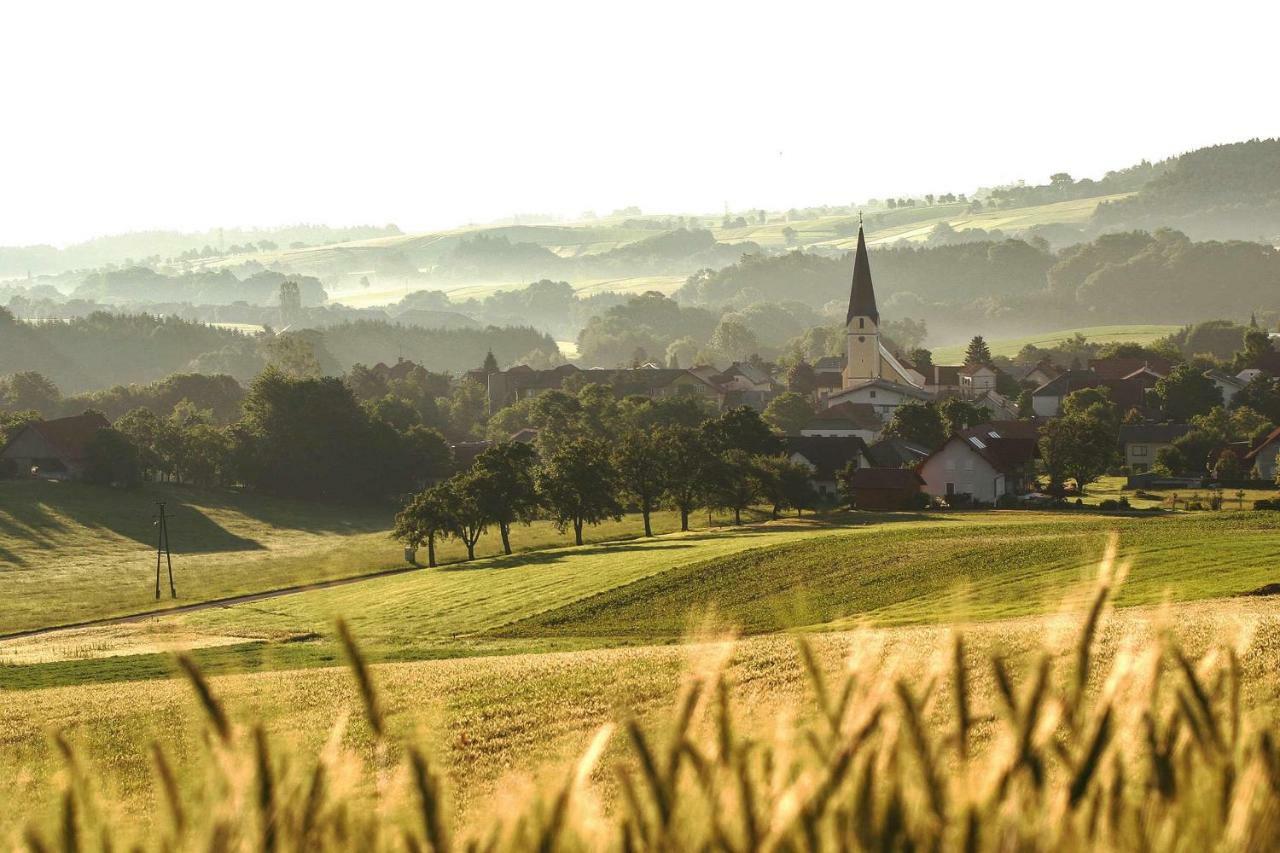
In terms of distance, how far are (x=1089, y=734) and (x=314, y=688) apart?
2474 cm

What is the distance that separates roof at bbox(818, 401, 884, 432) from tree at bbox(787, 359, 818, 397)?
120ft

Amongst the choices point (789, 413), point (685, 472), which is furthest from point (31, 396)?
point (685, 472)

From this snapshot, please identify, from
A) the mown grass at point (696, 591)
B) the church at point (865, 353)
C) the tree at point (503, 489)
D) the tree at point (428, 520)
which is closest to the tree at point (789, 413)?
the church at point (865, 353)

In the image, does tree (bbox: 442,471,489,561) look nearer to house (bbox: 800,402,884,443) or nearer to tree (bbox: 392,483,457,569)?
tree (bbox: 392,483,457,569)

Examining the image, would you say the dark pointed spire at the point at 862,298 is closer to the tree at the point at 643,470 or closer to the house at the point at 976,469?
the house at the point at 976,469

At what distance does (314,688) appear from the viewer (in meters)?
27.9

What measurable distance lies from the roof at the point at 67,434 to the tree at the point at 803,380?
310 ft

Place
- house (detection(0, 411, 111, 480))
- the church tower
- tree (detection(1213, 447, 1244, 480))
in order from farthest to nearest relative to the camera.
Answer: the church tower
house (detection(0, 411, 111, 480))
tree (detection(1213, 447, 1244, 480))

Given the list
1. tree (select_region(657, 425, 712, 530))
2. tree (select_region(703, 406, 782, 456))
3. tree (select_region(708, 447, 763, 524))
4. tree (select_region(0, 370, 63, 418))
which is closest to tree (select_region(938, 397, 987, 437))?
tree (select_region(703, 406, 782, 456))

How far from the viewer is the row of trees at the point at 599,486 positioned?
83.0m

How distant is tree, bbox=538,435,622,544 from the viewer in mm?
84875

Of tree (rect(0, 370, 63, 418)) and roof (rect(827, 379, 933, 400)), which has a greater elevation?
tree (rect(0, 370, 63, 418))

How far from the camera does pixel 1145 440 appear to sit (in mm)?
114000

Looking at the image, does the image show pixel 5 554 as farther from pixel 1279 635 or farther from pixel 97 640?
pixel 1279 635
